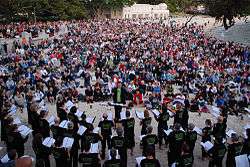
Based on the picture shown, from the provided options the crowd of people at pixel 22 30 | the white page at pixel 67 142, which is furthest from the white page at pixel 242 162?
the crowd of people at pixel 22 30

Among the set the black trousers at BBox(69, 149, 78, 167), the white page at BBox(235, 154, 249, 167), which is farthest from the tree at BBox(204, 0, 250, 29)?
the white page at BBox(235, 154, 249, 167)

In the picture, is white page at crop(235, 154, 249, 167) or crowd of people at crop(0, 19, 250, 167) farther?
crowd of people at crop(0, 19, 250, 167)

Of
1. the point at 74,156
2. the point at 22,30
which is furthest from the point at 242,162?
the point at 22,30

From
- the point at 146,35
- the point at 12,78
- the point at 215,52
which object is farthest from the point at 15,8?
the point at 12,78

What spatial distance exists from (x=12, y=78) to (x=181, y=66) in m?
12.6

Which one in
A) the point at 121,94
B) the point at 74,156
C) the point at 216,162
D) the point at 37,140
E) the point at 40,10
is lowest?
the point at 74,156

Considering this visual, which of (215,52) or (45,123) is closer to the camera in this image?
(45,123)

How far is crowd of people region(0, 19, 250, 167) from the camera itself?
1188 centimetres

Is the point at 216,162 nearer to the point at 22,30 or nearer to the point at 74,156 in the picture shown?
the point at 74,156

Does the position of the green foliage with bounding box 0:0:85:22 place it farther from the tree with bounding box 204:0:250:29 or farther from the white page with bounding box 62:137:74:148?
the white page with bounding box 62:137:74:148

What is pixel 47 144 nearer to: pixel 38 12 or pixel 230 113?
pixel 230 113

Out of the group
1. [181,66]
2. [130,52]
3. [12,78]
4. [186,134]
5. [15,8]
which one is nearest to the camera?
[186,134]

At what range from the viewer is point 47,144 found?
37.4 ft

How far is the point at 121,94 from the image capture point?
17641mm
